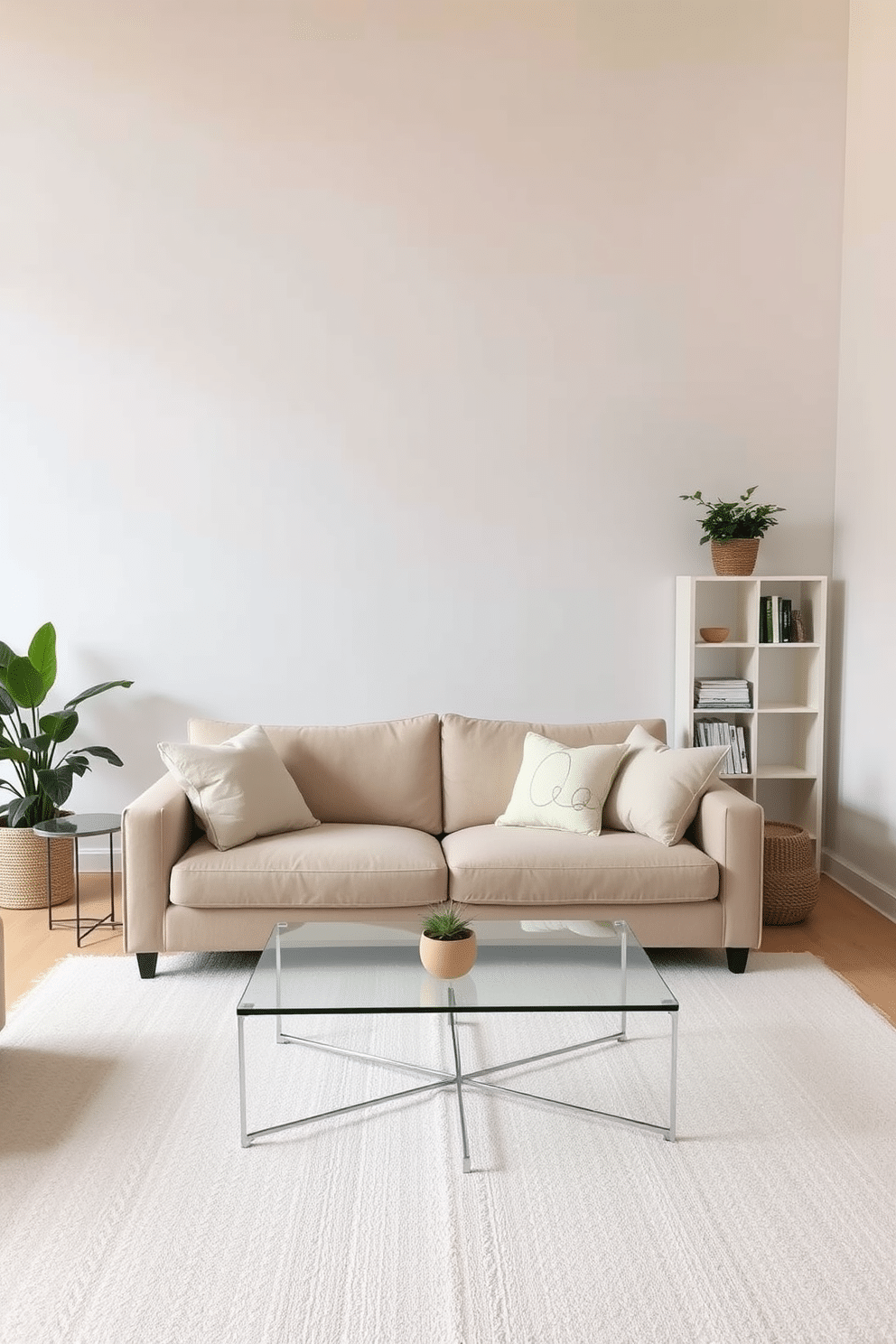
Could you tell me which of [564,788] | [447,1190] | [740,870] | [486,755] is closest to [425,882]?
[564,788]

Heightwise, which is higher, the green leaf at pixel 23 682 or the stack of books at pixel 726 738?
the green leaf at pixel 23 682

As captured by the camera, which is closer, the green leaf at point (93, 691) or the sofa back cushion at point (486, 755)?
the sofa back cushion at point (486, 755)

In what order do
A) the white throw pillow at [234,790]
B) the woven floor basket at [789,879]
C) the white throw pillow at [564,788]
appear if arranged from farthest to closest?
the woven floor basket at [789,879], the white throw pillow at [564,788], the white throw pillow at [234,790]

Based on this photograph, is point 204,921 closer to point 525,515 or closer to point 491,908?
point 491,908

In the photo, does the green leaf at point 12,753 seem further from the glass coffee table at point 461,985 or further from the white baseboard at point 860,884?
the white baseboard at point 860,884

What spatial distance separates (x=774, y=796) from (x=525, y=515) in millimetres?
1732

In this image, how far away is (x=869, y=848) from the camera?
14.3 feet

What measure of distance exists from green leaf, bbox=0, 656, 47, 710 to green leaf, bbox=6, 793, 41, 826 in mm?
377

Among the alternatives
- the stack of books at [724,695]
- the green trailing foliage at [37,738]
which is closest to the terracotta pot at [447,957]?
the green trailing foliage at [37,738]

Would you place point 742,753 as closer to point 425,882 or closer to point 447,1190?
point 425,882

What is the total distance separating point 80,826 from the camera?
3859 mm

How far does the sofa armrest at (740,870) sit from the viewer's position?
3471 mm

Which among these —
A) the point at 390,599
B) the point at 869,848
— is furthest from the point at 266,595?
the point at 869,848

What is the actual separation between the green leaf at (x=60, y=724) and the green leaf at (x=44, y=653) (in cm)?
11
